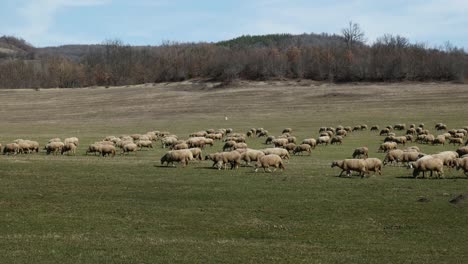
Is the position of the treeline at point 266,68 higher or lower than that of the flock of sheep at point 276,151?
higher

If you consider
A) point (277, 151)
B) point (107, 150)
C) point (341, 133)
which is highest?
point (277, 151)

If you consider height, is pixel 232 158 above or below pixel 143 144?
above

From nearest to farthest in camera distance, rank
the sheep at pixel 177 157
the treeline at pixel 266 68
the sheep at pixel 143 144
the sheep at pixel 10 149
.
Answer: the sheep at pixel 177 157 < the sheep at pixel 10 149 < the sheep at pixel 143 144 < the treeline at pixel 266 68

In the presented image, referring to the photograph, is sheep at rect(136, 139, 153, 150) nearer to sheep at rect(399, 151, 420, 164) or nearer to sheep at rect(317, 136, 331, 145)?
sheep at rect(317, 136, 331, 145)

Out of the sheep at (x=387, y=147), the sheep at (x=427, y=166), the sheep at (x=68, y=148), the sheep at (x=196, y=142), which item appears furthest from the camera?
the sheep at (x=196, y=142)

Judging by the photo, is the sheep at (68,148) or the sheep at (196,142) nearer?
the sheep at (68,148)

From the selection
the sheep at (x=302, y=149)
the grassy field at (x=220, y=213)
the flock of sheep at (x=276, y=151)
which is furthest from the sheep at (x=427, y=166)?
the sheep at (x=302, y=149)

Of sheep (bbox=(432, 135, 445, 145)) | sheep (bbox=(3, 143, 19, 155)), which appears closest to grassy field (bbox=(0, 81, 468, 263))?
sheep (bbox=(3, 143, 19, 155))

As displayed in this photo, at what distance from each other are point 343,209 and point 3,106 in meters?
106

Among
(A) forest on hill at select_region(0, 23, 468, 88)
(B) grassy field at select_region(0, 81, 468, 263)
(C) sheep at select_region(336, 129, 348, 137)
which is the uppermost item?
(A) forest on hill at select_region(0, 23, 468, 88)

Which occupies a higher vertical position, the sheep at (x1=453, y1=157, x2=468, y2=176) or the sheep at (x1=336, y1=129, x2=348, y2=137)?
the sheep at (x1=453, y1=157, x2=468, y2=176)

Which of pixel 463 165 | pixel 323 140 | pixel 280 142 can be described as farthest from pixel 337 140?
pixel 463 165

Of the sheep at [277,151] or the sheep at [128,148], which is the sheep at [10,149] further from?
the sheep at [277,151]

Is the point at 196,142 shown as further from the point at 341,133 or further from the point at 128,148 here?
the point at 341,133
